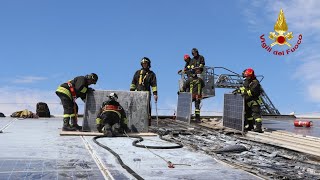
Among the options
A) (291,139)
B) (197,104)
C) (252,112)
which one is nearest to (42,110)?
(197,104)

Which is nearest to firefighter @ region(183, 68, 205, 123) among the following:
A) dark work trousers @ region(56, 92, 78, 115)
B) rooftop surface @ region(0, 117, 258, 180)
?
dark work trousers @ region(56, 92, 78, 115)

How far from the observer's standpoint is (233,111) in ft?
Result: 37.7

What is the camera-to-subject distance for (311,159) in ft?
22.1

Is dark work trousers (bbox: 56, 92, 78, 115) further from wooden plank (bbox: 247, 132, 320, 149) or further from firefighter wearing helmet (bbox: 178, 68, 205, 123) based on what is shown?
firefighter wearing helmet (bbox: 178, 68, 205, 123)

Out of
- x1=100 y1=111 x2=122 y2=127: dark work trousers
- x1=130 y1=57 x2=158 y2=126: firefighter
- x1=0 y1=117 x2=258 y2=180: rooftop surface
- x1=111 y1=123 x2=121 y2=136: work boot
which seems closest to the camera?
x1=0 y1=117 x2=258 y2=180: rooftop surface

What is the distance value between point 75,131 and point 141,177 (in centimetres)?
522

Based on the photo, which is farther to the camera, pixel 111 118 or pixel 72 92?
pixel 72 92

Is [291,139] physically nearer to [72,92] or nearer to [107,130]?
[107,130]

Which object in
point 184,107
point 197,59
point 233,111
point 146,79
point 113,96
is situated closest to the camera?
point 113,96

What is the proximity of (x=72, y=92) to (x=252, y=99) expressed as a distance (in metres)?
4.77

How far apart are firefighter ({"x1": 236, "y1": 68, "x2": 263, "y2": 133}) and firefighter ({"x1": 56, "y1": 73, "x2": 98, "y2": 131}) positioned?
13.3 ft

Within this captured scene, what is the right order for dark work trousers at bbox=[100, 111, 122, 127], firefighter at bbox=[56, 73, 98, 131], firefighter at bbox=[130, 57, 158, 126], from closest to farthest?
dark work trousers at bbox=[100, 111, 122, 127] → firefighter at bbox=[56, 73, 98, 131] → firefighter at bbox=[130, 57, 158, 126]

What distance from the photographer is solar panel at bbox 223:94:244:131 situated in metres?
10.9

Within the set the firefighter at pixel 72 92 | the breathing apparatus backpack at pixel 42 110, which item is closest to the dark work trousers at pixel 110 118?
the firefighter at pixel 72 92
